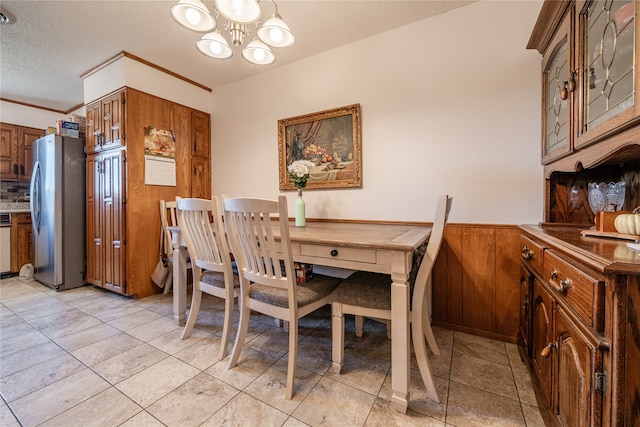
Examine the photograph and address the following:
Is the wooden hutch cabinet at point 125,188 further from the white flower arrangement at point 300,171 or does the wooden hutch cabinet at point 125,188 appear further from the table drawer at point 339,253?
the table drawer at point 339,253

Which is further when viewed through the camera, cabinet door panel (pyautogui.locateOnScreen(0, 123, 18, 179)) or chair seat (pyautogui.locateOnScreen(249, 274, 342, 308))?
cabinet door panel (pyautogui.locateOnScreen(0, 123, 18, 179))

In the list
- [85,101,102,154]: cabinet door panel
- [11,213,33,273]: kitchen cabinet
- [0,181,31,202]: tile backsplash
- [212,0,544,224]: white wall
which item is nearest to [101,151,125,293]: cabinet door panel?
[85,101,102,154]: cabinet door panel

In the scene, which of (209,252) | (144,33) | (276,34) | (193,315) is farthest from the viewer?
(144,33)

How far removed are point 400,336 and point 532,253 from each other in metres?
0.81

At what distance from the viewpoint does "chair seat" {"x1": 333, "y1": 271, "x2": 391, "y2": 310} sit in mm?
1359

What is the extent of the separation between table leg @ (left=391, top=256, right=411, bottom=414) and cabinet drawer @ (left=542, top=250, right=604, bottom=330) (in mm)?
540

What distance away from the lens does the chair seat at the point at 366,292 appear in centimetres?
136

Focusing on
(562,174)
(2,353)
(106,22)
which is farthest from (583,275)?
(106,22)

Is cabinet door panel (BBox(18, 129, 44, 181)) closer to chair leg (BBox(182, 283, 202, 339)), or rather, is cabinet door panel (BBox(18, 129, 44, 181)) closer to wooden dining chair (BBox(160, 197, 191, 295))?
wooden dining chair (BBox(160, 197, 191, 295))

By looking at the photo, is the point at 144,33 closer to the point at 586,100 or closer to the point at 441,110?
the point at 441,110

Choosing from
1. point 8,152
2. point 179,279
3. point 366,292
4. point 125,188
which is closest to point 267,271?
point 366,292

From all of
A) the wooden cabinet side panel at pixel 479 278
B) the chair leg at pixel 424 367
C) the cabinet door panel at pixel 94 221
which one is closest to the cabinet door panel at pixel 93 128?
the cabinet door panel at pixel 94 221

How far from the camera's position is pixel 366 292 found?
4.69 ft

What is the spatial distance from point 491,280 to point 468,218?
1.54 ft
